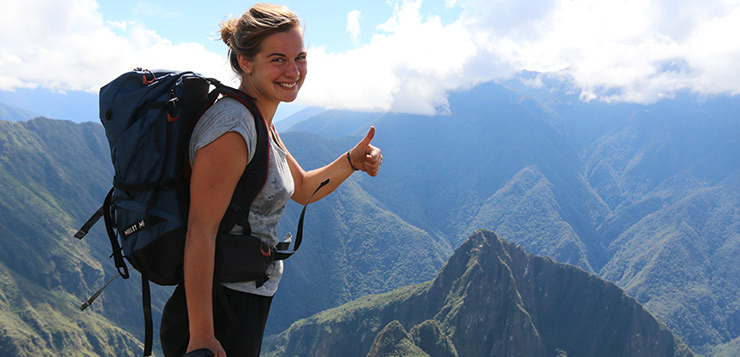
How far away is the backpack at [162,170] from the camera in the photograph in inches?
108

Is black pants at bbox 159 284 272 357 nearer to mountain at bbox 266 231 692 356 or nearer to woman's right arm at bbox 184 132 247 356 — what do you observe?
woman's right arm at bbox 184 132 247 356

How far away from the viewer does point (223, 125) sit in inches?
105

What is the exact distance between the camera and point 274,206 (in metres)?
3.16

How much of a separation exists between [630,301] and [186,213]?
115 meters

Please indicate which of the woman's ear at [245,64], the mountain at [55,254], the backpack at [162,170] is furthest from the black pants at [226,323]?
the mountain at [55,254]

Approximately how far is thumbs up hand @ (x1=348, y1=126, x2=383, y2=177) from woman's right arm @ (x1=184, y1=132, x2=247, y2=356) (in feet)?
6.99

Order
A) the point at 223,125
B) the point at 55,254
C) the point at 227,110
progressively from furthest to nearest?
the point at 55,254
the point at 227,110
the point at 223,125

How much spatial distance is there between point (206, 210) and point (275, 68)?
3.52 ft

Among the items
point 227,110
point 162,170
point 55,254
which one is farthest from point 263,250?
point 55,254

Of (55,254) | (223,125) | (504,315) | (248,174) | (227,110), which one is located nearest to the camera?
(223,125)

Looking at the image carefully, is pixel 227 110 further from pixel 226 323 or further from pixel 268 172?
pixel 226 323

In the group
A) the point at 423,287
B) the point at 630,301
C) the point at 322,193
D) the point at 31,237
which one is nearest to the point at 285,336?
the point at 423,287

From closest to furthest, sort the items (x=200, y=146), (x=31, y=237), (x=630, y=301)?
(x=200, y=146) → (x=630, y=301) → (x=31, y=237)

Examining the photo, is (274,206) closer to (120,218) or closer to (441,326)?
(120,218)
